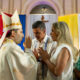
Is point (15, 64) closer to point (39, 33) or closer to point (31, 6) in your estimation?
point (39, 33)

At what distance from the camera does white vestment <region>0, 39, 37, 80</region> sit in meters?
1.75

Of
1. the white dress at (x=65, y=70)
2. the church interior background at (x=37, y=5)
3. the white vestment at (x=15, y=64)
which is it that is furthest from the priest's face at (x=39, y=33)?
the church interior background at (x=37, y=5)

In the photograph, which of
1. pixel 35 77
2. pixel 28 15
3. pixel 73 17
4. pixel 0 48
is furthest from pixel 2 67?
pixel 28 15

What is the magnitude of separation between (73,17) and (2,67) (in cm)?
295

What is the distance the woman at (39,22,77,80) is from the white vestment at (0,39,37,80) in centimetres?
23

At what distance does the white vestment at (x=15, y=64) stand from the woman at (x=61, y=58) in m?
0.23

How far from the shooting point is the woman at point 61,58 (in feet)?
4.92

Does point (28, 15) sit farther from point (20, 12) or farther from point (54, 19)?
point (54, 19)

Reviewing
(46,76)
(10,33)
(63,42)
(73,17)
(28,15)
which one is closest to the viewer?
(63,42)

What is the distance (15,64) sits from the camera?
1.76m

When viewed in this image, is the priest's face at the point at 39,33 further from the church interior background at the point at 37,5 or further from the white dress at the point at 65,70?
the church interior background at the point at 37,5

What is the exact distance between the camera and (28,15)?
522 centimetres

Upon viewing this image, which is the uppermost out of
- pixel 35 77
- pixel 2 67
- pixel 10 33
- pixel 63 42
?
pixel 10 33

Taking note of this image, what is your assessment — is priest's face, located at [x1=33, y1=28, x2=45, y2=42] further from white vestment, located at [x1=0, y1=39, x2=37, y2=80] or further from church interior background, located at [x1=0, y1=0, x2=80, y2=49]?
church interior background, located at [x1=0, y1=0, x2=80, y2=49]
